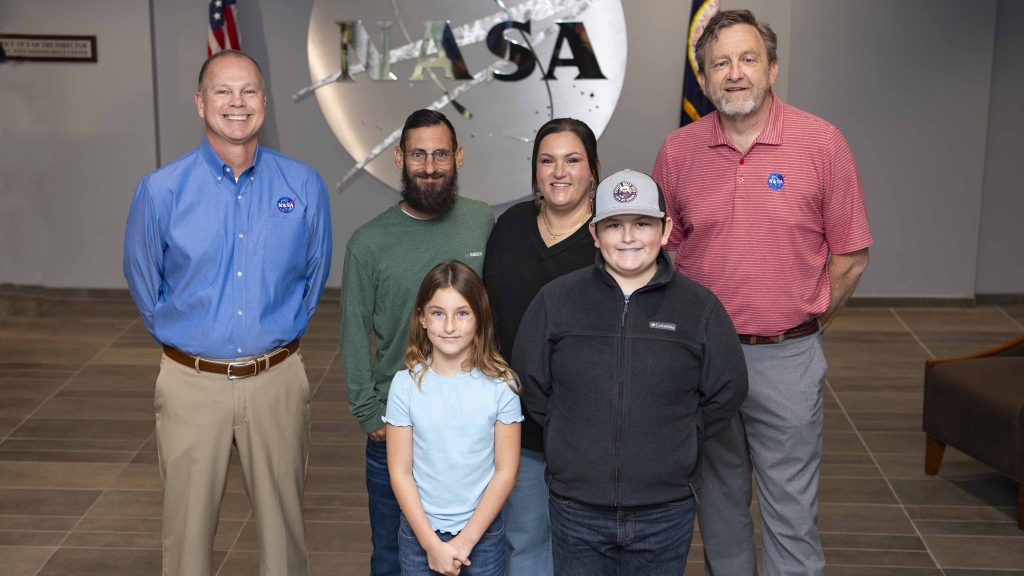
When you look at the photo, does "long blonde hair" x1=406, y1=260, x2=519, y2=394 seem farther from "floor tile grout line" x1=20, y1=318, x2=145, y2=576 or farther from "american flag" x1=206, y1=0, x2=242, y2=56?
"american flag" x1=206, y1=0, x2=242, y2=56

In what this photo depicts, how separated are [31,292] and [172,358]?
17.0 ft

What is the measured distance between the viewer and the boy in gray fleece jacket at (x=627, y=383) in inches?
111

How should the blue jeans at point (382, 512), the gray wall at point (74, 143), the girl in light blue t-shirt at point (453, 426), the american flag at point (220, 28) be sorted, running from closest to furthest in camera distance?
1. the girl in light blue t-shirt at point (453, 426)
2. the blue jeans at point (382, 512)
3. the american flag at point (220, 28)
4. the gray wall at point (74, 143)

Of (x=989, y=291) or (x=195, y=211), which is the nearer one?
(x=195, y=211)

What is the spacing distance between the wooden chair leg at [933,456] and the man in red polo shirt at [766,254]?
1.91 m

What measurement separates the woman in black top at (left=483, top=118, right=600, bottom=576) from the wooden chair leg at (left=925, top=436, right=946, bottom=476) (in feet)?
7.97

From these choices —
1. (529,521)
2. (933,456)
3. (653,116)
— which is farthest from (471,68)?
(529,521)

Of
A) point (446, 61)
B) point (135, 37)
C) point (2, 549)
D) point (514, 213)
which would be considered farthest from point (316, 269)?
point (135, 37)

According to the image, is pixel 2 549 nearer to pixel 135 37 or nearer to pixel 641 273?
pixel 641 273

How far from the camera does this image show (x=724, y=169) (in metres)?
3.28

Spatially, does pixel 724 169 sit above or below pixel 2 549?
above

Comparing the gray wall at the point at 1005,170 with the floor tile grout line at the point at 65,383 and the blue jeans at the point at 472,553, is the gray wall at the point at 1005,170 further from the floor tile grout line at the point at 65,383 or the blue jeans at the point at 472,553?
the blue jeans at the point at 472,553

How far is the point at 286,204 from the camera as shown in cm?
→ 335

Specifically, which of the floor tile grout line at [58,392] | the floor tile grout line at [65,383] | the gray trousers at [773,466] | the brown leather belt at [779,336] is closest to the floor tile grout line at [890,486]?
the gray trousers at [773,466]
